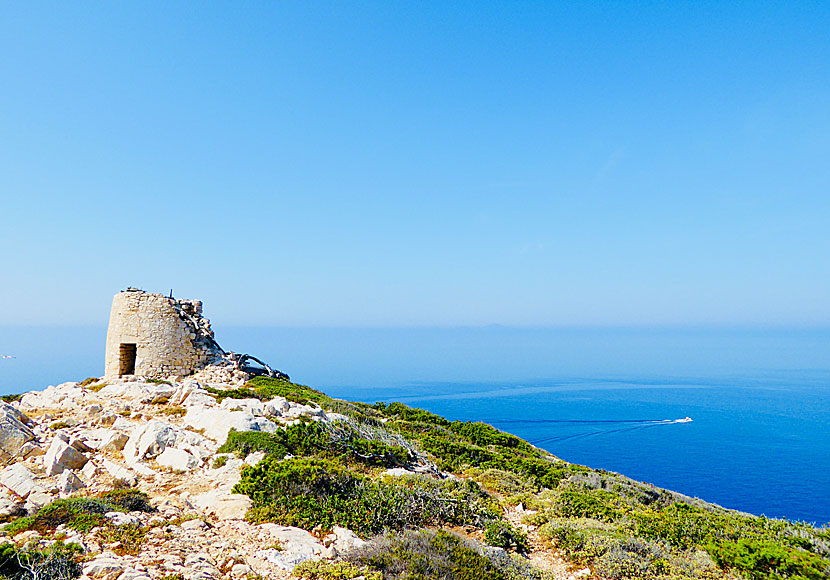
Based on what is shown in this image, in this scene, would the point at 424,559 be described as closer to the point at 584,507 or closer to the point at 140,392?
the point at 584,507

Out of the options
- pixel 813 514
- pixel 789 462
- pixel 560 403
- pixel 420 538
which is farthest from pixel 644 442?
pixel 420 538

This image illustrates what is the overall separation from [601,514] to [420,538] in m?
4.69

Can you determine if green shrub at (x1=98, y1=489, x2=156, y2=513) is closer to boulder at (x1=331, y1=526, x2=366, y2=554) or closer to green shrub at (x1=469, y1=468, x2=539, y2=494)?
boulder at (x1=331, y1=526, x2=366, y2=554)

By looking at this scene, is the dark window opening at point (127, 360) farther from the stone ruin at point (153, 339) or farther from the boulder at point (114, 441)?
the boulder at point (114, 441)

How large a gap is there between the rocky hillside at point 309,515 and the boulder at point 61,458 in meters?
0.03

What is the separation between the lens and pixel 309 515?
21.8ft

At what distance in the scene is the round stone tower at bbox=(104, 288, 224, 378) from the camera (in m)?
20.7

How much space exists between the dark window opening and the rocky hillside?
30.5 feet

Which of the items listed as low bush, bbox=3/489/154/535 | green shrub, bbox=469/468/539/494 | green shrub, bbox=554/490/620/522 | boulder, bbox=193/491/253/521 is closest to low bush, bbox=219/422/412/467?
boulder, bbox=193/491/253/521

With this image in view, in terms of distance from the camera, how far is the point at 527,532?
7.97 metres

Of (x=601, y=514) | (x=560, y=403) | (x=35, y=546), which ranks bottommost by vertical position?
(x=560, y=403)

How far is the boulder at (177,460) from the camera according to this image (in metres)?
8.55

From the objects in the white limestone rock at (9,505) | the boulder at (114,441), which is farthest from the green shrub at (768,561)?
the boulder at (114,441)

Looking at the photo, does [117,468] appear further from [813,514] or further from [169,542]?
[813,514]
